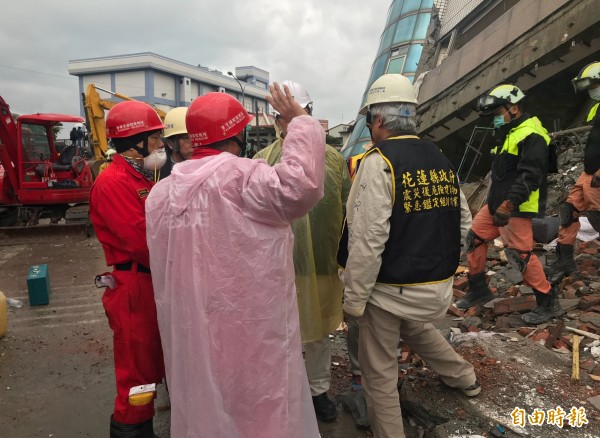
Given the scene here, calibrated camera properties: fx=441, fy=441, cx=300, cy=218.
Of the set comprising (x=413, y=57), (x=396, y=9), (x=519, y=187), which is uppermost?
(x=396, y=9)

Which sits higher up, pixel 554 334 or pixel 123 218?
pixel 123 218

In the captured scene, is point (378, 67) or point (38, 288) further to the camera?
point (378, 67)

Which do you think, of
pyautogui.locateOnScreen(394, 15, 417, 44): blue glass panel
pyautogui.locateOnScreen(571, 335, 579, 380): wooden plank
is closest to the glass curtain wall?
pyautogui.locateOnScreen(394, 15, 417, 44): blue glass panel

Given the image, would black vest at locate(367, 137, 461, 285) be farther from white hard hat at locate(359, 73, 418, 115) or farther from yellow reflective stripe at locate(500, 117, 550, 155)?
yellow reflective stripe at locate(500, 117, 550, 155)

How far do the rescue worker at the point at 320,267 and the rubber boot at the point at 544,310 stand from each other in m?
2.12

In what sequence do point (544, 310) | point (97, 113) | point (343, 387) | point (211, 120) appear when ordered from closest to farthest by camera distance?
point (211, 120), point (343, 387), point (544, 310), point (97, 113)

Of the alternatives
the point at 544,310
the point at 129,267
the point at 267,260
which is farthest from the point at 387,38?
the point at 267,260

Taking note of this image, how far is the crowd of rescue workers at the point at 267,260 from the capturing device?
165 cm

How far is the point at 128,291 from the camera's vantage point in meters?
2.29

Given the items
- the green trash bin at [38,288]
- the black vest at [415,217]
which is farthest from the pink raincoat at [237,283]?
the green trash bin at [38,288]

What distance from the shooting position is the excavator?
1012cm

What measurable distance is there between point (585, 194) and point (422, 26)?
19.3 metres

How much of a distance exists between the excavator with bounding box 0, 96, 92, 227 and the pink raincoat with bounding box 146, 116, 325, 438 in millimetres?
9768

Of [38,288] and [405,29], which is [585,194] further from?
[405,29]
